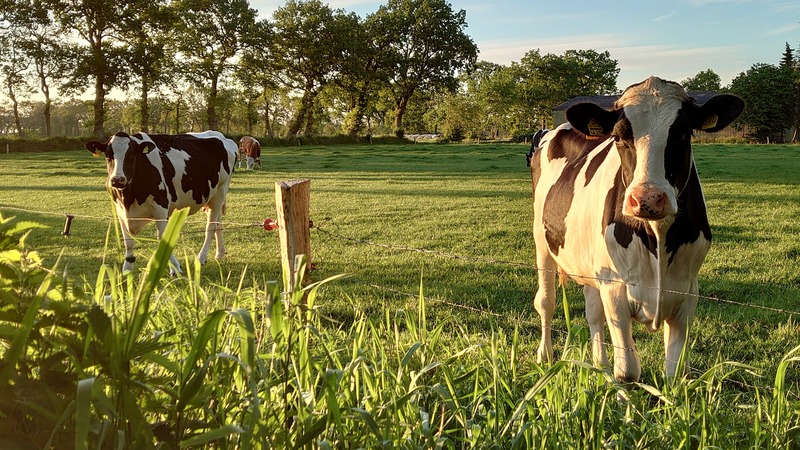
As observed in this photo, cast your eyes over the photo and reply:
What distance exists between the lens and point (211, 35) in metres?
50.3

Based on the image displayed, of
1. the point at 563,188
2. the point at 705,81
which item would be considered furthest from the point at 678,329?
the point at 705,81

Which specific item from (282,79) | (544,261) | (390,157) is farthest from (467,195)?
(282,79)

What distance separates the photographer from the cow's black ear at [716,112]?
3.12 metres

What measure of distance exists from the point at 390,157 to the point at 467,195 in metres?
16.4

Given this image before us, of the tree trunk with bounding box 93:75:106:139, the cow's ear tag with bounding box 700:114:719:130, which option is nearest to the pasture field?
the cow's ear tag with bounding box 700:114:719:130

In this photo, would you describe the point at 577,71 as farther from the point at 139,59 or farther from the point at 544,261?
the point at 544,261

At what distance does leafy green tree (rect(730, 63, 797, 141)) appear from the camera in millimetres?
68750

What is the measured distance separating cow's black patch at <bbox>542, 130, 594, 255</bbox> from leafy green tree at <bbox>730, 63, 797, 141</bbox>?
72892mm

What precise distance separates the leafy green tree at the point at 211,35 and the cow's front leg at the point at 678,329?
165ft

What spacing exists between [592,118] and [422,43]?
62.4 meters

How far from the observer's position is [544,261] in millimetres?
4773

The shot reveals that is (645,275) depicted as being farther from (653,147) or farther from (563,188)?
(563,188)

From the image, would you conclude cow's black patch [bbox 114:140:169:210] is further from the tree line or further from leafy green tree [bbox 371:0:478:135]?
leafy green tree [bbox 371:0:478:135]

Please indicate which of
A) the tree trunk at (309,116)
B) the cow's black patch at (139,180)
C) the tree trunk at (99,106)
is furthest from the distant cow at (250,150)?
the tree trunk at (309,116)
